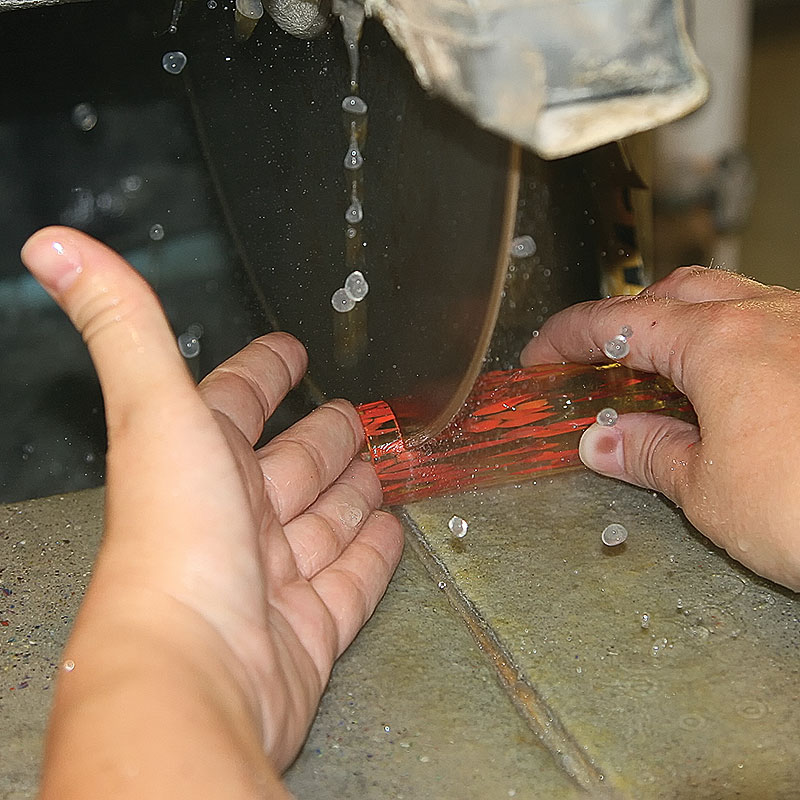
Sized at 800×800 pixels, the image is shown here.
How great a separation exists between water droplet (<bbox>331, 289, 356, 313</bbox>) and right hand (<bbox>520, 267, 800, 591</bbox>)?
1.13 ft

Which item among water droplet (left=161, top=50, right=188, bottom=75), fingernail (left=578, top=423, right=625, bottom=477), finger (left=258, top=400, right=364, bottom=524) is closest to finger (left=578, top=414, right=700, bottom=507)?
fingernail (left=578, top=423, right=625, bottom=477)

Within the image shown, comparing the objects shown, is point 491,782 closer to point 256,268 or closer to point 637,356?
point 637,356

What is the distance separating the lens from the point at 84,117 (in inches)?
66.5

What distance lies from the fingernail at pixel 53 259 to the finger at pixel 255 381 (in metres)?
0.22

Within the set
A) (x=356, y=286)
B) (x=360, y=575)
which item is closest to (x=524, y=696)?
(x=360, y=575)

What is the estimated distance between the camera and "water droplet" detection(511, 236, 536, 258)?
100 cm

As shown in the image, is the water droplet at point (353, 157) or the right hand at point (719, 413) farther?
the water droplet at point (353, 157)

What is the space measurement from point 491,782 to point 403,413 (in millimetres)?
504

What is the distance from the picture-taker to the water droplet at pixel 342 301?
1.27 m

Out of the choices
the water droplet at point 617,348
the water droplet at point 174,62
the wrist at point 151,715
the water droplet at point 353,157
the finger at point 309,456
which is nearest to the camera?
the wrist at point 151,715

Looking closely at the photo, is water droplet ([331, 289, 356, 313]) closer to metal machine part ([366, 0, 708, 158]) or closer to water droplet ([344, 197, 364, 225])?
water droplet ([344, 197, 364, 225])

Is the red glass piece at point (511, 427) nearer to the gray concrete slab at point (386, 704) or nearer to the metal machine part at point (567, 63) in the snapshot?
the gray concrete slab at point (386, 704)

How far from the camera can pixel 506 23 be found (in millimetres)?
560

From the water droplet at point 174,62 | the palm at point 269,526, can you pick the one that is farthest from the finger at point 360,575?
the water droplet at point 174,62
